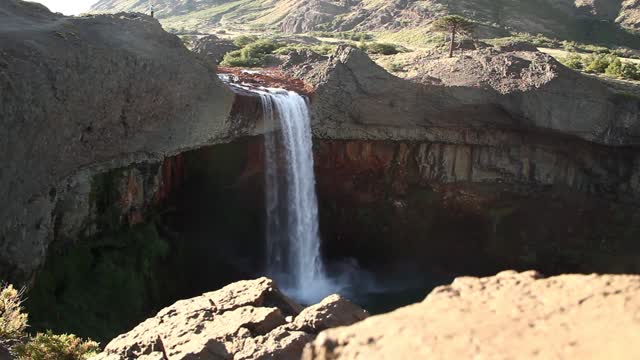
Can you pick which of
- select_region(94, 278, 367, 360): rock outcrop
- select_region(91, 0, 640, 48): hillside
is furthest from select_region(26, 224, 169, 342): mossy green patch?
select_region(91, 0, 640, 48): hillside

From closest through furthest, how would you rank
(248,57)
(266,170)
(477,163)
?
(266,170), (477,163), (248,57)

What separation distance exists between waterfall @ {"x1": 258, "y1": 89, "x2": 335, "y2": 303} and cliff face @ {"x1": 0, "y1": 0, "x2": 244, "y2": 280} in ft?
12.1

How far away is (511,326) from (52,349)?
8.40m

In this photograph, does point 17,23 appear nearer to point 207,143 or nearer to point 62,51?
point 62,51

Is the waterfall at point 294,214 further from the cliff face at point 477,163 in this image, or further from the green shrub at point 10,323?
the green shrub at point 10,323

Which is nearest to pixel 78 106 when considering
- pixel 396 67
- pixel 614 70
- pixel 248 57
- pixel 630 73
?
pixel 248 57

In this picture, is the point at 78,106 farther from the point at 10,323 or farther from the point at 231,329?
the point at 231,329

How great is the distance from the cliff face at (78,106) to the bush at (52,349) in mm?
4970

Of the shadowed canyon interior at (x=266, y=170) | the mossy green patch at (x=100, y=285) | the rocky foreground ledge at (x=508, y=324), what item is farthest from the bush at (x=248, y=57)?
the rocky foreground ledge at (x=508, y=324)

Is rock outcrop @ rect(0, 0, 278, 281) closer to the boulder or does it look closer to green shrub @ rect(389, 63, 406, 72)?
the boulder

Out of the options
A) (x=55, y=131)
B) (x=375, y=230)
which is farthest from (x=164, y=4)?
(x=55, y=131)

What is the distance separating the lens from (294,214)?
85.3 feet

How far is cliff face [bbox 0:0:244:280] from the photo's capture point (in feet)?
47.3

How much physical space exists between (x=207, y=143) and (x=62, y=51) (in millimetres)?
6768
